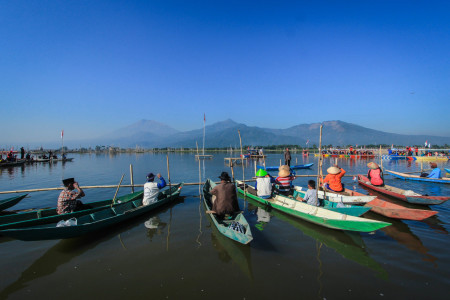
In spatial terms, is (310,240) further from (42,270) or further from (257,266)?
(42,270)

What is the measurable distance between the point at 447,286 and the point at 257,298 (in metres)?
3.29

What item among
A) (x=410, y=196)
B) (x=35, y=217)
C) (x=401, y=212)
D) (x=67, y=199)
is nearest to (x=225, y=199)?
(x=67, y=199)

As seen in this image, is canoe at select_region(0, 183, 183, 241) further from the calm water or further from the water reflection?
the water reflection

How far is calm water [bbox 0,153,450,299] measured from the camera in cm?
373

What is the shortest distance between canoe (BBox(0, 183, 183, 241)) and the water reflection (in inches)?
199

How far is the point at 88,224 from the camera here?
5.46m

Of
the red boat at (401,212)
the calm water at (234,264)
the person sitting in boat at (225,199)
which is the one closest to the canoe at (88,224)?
the calm water at (234,264)

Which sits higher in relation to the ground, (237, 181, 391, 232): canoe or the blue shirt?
the blue shirt

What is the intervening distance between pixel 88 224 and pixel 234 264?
377 cm

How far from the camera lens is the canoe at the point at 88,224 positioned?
4406mm

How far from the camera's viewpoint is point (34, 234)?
177 inches

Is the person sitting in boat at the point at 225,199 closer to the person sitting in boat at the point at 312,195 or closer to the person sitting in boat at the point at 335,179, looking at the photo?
the person sitting in boat at the point at 312,195

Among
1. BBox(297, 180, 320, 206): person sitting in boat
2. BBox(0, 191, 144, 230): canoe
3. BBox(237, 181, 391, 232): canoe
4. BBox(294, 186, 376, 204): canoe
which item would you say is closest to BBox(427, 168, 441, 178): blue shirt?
BBox(294, 186, 376, 204): canoe

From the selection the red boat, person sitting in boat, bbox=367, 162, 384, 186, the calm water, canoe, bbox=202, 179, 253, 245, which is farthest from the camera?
person sitting in boat, bbox=367, 162, 384, 186
